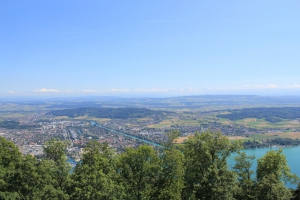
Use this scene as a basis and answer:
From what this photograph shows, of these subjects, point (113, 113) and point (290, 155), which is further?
point (113, 113)

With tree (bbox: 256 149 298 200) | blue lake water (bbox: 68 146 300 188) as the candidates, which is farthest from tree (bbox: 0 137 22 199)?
blue lake water (bbox: 68 146 300 188)

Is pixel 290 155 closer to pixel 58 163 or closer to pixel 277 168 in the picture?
pixel 277 168

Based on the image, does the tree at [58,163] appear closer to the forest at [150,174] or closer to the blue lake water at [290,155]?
the forest at [150,174]

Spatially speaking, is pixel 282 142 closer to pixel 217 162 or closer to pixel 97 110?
pixel 217 162

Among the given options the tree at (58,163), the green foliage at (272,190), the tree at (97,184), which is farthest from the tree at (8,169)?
the green foliage at (272,190)

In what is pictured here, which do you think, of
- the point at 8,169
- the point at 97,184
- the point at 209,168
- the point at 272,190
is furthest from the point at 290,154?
the point at 8,169

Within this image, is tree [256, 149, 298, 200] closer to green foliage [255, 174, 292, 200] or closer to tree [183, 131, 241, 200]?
green foliage [255, 174, 292, 200]

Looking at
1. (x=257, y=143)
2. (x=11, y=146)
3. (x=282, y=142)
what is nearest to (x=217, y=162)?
(x=11, y=146)
